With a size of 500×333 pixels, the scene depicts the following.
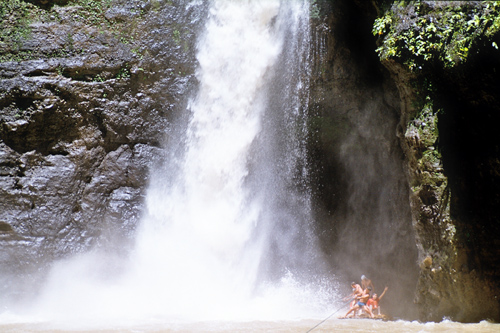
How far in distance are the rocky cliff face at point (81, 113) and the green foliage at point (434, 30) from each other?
5899 mm

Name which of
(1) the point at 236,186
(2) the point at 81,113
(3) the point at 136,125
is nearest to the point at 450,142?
(1) the point at 236,186

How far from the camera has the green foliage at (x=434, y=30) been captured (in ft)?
23.5

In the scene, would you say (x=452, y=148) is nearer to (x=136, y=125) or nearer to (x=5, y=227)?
(x=136, y=125)

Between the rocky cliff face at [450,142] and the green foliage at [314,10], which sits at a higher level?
the green foliage at [314,10]

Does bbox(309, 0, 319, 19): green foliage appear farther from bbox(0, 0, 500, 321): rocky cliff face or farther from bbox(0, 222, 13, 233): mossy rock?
bbox(0, 222, 13, 233): mossy rock

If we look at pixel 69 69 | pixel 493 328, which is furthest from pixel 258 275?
pixel 69 69

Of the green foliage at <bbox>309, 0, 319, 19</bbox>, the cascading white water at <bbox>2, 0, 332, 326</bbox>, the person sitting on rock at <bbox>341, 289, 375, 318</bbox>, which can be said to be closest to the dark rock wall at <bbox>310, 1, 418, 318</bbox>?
the green foliage at <bbox>309, 0, 319, 19</bbox>

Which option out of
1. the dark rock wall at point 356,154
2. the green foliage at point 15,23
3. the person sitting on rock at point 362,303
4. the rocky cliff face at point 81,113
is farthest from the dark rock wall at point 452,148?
the green foliage at point 15,23

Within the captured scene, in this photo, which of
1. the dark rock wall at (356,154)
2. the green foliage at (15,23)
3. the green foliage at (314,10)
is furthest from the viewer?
the green foliage at (15,23)

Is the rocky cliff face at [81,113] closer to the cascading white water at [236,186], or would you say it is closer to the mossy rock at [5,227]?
the mossy rock at [5,227]

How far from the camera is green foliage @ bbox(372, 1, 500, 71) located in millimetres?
7156

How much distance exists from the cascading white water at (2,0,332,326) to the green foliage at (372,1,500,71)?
3.07 metres

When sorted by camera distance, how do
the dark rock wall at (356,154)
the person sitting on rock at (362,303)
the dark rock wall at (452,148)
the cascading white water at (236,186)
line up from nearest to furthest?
the dark rock wall at (452,148), the person sitting on rock at (362,303), the dark rock wall at (356,154), the cascading white water at (236,186)

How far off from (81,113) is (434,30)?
30.0 feet
